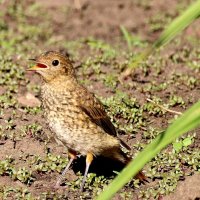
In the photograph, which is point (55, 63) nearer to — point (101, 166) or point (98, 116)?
point (98, 116)

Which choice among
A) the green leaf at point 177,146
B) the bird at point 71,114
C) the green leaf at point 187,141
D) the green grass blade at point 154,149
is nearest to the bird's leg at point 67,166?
the bird at point 71,114

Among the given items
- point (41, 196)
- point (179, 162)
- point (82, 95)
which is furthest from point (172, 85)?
point (41, 196)

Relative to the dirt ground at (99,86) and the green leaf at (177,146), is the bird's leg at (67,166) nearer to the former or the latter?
the dirt ground at (99,86)

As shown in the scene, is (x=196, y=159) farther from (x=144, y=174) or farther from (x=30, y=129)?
(x=30, y=129)

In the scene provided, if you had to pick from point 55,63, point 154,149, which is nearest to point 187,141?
point 55,63

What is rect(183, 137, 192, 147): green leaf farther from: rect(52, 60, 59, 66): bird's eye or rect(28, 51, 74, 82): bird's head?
rect(52, 60, 59, 66): bird's eye
